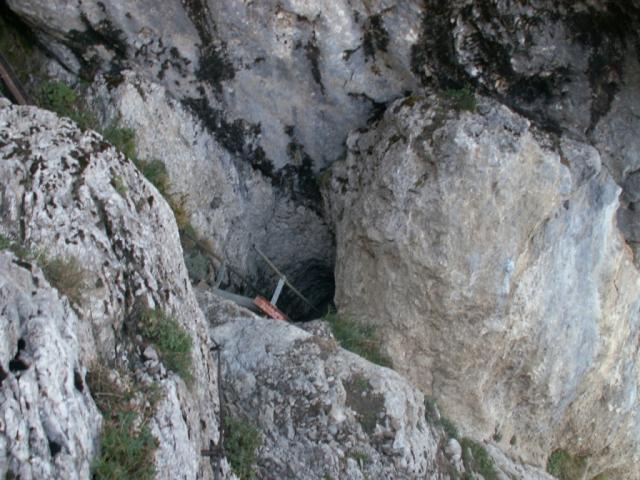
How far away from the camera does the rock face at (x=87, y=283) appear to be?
5.15 m

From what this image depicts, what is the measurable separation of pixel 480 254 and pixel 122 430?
A: 219 inches

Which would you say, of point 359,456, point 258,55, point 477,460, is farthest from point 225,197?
point 477,460

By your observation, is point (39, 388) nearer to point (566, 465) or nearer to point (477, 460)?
point (477, 460)

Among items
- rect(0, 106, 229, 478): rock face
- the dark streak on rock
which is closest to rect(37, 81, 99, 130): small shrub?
rect(0, 106, 229, 478): rock face

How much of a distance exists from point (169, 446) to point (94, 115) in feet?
17.3

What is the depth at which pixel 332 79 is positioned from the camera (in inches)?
417

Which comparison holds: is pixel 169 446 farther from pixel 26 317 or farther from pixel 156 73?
pixel 156 73

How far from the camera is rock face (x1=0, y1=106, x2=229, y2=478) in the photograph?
5152 millimetres

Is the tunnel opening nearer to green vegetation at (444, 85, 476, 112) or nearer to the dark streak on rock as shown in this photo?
the dark streak on rock

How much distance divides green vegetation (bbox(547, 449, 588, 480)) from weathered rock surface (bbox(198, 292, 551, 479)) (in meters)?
3.97

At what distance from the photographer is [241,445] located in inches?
309

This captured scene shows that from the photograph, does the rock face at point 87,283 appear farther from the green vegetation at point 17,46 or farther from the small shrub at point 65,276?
the green vegetation at point 17,46

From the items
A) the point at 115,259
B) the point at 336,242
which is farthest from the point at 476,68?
the point at 115,259

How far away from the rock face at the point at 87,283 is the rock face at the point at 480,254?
10.4ft
